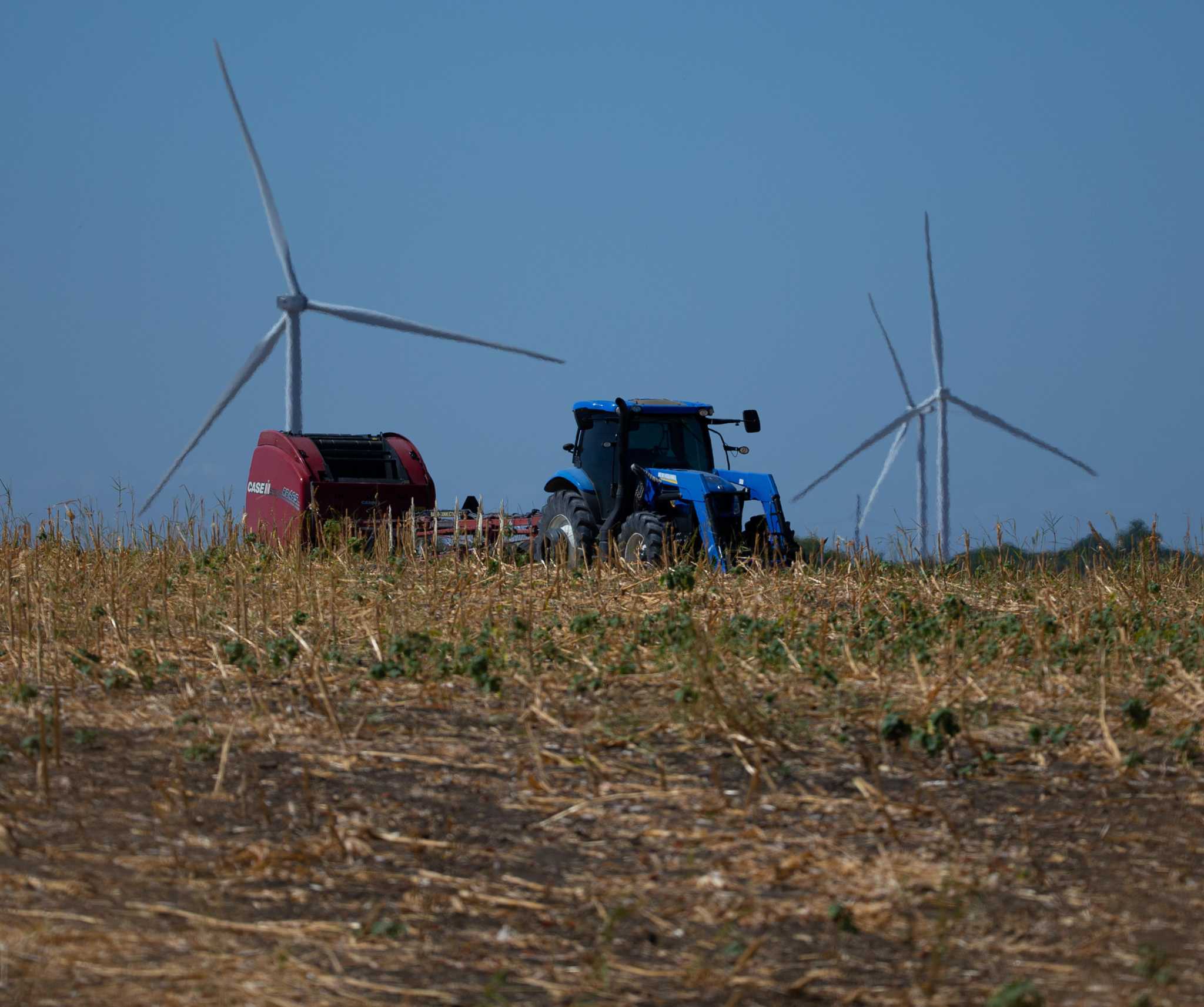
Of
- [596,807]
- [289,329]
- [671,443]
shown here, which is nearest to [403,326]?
[289,329]

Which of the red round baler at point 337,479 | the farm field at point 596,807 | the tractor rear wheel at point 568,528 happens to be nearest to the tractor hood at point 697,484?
the tractor rear wheel at point 568,528

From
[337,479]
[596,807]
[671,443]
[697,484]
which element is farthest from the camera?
[337,479]

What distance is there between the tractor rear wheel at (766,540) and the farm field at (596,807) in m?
5.13

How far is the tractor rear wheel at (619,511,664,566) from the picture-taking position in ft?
48.6

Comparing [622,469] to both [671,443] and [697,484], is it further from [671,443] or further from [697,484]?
[697,484]

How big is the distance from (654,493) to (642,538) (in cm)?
116

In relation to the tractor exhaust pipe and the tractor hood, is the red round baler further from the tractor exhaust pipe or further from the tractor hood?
the tractor hood

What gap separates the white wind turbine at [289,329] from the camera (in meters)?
28.1

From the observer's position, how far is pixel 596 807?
20.4 feet

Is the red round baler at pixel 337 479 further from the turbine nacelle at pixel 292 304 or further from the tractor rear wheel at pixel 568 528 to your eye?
the turbine nacelle at pixel 292 304

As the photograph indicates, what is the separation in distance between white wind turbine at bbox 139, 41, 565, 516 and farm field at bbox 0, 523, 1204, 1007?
1837cm

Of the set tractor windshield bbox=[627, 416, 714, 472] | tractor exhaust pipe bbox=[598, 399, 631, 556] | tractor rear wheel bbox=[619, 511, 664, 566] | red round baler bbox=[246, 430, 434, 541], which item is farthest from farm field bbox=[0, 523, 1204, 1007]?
red round baler bbox=[246, 430, 434, 541]

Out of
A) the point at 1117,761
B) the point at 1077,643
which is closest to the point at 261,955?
the point at 1117,761

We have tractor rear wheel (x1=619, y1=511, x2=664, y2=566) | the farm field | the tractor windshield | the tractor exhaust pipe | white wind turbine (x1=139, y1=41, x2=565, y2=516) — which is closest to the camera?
the farm field
